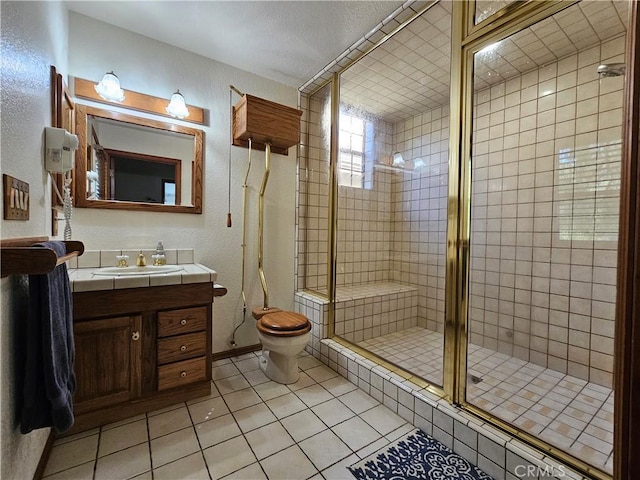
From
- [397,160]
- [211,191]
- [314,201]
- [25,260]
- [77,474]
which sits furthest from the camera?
[397,160]

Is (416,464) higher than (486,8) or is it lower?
lower

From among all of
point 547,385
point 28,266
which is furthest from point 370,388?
point 28,266

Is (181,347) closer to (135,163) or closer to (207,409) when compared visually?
(207,409)

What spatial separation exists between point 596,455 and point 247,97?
9.20 feet

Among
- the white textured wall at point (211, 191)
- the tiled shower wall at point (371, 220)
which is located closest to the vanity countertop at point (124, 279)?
the white textured wall at point (211, 191)

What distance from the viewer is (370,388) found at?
182cm

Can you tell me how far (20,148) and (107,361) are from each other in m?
1.10

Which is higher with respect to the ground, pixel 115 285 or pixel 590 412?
pixel 115 285

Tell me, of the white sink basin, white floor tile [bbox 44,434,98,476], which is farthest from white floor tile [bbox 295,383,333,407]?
the white sink basin

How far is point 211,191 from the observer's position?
2.21 m

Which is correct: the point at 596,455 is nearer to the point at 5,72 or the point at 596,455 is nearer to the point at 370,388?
the point at 370,388

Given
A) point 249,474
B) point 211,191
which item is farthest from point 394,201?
point 249,474

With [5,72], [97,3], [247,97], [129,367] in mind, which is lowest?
[129,367]

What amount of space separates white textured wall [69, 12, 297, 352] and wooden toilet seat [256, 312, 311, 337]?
Answer: 1.74 feet
